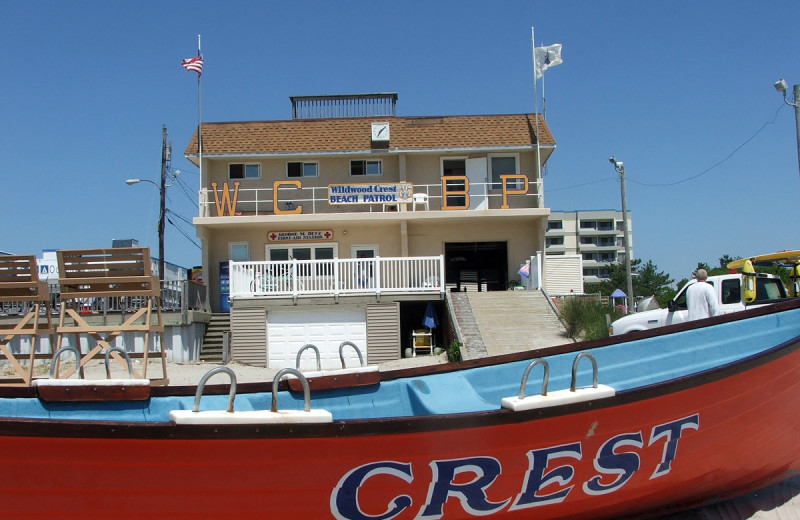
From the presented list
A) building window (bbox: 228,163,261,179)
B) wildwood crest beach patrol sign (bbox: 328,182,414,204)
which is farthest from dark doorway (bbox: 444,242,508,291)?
building window (bbox: 228,163,261,179)

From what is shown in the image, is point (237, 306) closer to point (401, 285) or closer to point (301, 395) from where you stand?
point (401, 285)

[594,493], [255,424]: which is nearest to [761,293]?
[594,493]

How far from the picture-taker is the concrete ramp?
648 inches

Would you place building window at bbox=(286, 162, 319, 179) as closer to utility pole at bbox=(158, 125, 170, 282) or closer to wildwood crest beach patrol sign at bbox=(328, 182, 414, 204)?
wildwood crest beach patrol sign at bbox=(328, 182, 414, 204)

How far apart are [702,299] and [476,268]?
1664 cm

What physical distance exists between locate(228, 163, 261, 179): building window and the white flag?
1043 centimetres

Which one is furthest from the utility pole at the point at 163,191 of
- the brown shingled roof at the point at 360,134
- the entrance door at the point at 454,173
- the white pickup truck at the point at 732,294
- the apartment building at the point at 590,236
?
the apartment building at the point at 590,236

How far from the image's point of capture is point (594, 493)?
16.6 ft

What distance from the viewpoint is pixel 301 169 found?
24.3 meters

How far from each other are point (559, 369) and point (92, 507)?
400 cm

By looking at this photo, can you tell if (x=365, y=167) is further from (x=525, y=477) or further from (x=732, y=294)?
(x=525, y=477)

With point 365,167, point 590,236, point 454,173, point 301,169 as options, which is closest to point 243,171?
point 301,169

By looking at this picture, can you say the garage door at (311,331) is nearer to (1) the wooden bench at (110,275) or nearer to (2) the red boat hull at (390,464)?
(1) the wooden bench at (110,275)

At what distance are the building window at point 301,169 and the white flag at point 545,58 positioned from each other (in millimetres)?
8408
